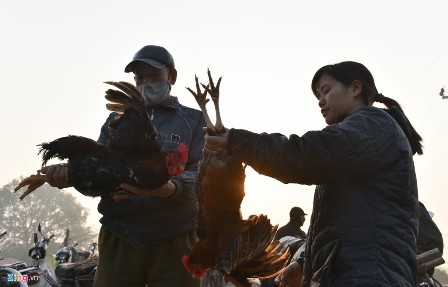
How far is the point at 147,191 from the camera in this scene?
10.1 feet

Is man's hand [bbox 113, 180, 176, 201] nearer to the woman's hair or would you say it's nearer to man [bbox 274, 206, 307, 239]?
the woman's hair

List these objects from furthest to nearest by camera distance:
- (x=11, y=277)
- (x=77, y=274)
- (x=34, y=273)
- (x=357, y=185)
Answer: (x=34, y=273), (x=11, y=277), (x=77, y=274), (x=357, y=185)

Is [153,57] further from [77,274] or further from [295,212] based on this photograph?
[295,212]

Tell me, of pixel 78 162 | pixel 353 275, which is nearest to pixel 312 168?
pixel 353 275

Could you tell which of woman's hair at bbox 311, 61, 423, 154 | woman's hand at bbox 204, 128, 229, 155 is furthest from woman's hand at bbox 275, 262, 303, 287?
woman's hand at bbox 204, 128, 229, 155

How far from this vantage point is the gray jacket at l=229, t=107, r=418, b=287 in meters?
2.04

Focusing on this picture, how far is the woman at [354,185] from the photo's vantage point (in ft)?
6.70

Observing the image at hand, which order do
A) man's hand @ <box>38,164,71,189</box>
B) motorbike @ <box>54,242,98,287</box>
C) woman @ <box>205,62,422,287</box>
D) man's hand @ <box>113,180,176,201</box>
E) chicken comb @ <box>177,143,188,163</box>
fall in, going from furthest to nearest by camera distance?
1. motorbike @ <box>54,242,98,287</box>
2. chicken comb @ <box>177,143,188,163</box>
3. man's hand @ <box>38,164,71,189</box>
4. man's hand @ <box>113,180,176,201</box>
5. woman @ <box>205,62,422,287</box>

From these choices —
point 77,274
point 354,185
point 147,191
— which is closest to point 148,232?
point 147,191

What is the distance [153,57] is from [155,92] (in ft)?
0.87

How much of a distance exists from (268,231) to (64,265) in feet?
20.6

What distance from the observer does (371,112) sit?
2.25 meters

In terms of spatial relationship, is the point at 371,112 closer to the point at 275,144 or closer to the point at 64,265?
the point at 275,144

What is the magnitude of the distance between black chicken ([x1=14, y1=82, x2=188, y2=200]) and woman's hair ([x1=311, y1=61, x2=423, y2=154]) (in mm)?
1179
